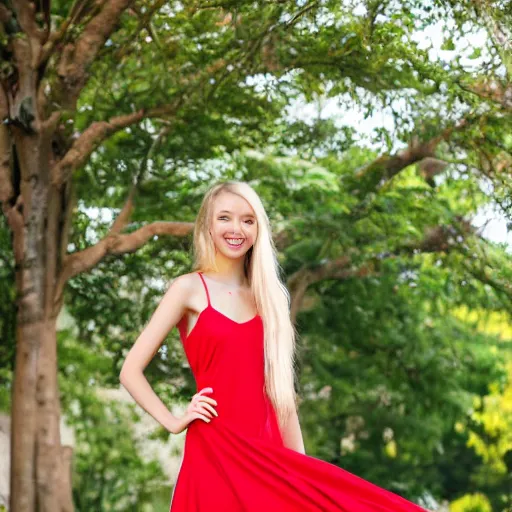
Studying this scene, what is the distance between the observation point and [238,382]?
3908mm

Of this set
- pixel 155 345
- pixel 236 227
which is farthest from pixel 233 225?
pixel 155 345

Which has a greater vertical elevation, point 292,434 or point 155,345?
point 155,345

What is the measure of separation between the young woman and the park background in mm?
3797

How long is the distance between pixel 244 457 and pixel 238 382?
287 millimetres

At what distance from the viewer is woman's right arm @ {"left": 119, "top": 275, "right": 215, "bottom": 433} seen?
3971mm

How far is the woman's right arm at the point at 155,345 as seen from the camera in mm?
3971

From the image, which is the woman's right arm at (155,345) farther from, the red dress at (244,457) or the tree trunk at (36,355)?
the tree trunk at (36,355)

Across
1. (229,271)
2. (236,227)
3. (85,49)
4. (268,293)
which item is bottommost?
(268,293)

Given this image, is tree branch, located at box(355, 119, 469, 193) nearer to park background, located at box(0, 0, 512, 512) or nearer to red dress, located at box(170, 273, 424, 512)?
park background, located at box(0, 0, 512, 512)

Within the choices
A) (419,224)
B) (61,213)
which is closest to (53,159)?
(61,213)

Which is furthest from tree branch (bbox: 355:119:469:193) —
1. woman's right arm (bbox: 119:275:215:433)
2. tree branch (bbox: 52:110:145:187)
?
woman's right arm (bbox: 119:275:215:433)

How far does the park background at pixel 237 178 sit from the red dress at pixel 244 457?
4080mm

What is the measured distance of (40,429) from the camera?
9.88 m

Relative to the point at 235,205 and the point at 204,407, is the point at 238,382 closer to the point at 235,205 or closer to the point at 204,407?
the point at 204,407
